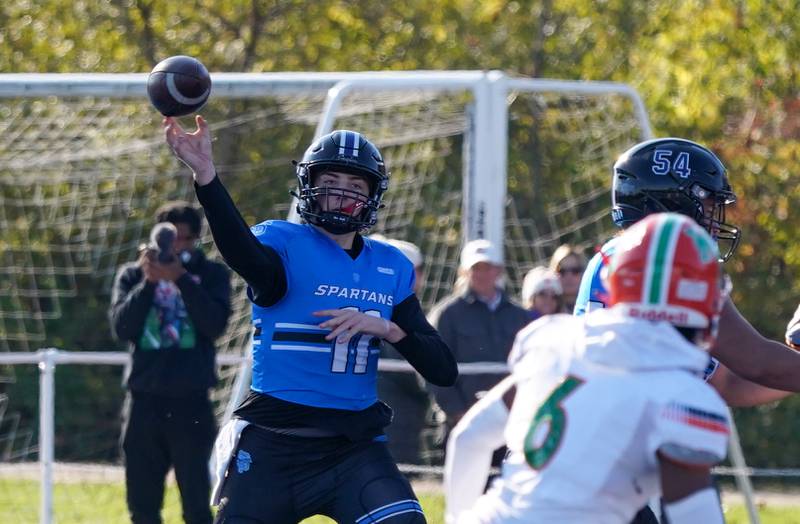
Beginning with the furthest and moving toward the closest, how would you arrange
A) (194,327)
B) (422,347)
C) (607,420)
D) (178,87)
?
(194,327)
(178,87)
(422,347)
(607,420)

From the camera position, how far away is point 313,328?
4801 millimetres

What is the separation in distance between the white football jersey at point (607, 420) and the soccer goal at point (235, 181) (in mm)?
4841

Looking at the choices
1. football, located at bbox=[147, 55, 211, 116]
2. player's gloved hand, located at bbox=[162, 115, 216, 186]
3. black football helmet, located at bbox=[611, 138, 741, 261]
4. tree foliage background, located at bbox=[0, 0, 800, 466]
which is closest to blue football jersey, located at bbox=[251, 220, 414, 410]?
player's gloved hand, located at bbox=[162, 115, 216, 186]

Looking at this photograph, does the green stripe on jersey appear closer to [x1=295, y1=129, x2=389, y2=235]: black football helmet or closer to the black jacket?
[x1=295, y1=129, x2=389, y2=235]: black football helmet

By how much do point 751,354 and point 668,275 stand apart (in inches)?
56.6

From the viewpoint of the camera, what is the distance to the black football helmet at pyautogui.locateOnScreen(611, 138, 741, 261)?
15.7 feet

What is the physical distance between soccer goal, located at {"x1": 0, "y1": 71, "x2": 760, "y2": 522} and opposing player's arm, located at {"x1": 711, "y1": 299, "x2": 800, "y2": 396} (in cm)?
384

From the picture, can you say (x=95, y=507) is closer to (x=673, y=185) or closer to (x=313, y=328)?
(x=313, y=328)

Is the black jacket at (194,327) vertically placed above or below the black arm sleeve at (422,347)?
above

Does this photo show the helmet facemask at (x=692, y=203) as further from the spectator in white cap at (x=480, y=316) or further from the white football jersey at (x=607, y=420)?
the spectator in white cap at (x=480, y=316)

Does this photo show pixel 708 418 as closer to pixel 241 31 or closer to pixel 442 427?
pixel 442 427

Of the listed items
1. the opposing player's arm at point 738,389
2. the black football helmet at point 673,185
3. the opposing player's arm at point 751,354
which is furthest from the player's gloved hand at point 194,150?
the opposing player's arm at point 738,389

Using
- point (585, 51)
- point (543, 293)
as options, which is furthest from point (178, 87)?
point (585, 51)

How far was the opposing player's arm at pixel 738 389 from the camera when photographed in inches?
191
